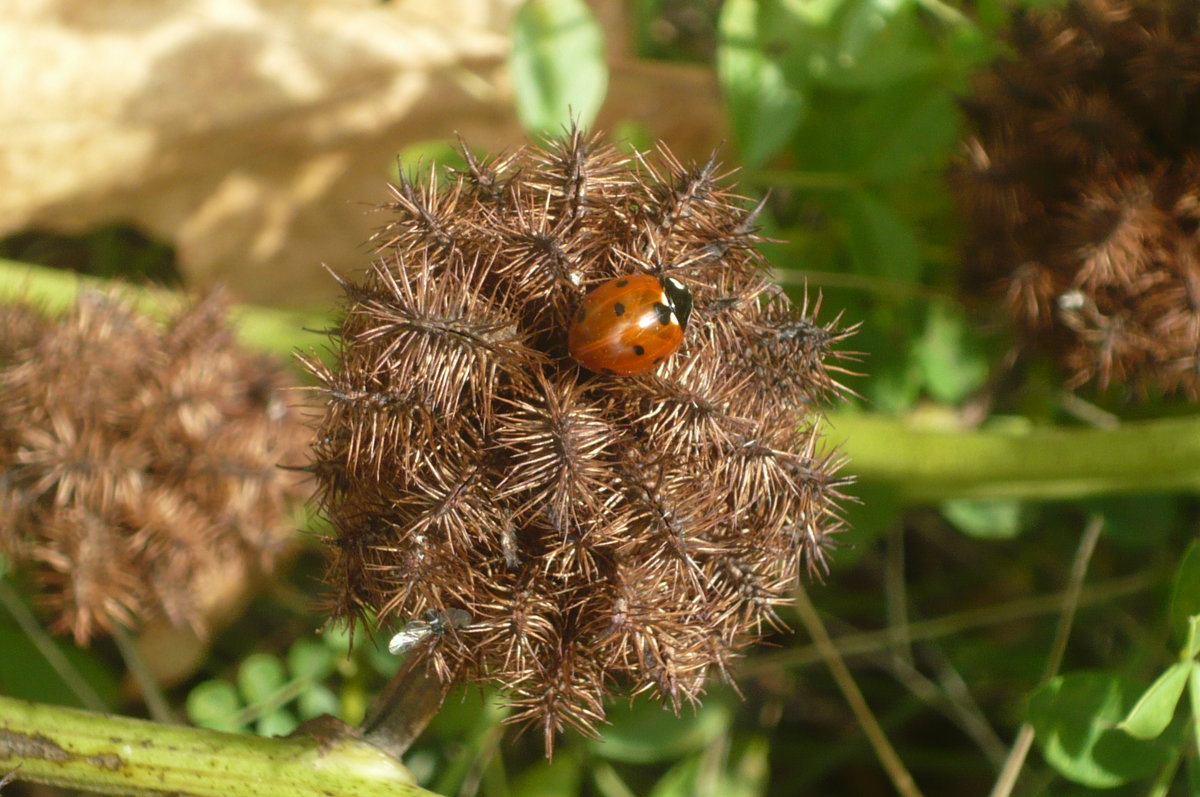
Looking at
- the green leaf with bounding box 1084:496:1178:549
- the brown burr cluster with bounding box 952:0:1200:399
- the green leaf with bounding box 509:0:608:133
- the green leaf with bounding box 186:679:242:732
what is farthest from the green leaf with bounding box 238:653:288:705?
the green leaf with bounding box 1084:496:1178:549

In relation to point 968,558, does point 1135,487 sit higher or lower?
higher

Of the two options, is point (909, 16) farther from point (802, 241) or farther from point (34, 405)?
point (34, 405)

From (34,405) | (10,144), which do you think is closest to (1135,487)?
(34,405)

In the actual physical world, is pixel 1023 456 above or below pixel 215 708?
above

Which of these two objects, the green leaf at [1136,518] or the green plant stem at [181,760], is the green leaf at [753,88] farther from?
the green plant stem at [181,760]

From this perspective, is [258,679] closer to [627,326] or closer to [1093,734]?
[627,326]

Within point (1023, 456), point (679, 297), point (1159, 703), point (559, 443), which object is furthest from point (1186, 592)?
point (559, 443)

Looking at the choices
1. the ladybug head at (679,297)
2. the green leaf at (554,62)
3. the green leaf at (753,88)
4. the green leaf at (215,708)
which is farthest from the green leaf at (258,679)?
the green leaf at (753,88)

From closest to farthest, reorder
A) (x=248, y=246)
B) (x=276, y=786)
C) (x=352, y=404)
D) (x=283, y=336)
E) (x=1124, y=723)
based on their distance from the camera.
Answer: (x=352, y=404) < (x=276, y=786) < (x=1124, y=723) < (x=283, y=336) < (x=248, y=246)
